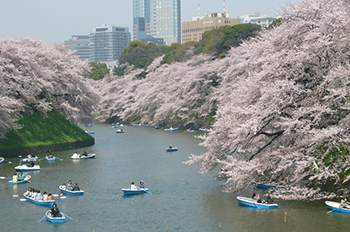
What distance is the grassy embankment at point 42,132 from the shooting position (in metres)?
50.6

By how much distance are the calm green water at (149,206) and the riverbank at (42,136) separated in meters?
5.05

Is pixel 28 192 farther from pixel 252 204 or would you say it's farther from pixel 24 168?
pixel 252 204

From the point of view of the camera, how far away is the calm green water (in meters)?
25.7

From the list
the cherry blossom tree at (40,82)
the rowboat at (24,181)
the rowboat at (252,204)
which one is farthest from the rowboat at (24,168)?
the rowboat at (252,204)

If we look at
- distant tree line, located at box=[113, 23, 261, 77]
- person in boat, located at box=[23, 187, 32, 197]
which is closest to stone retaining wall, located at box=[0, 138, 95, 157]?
person in boat, located at box=[23, 187, 32, 197]

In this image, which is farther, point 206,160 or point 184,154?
point 184,154

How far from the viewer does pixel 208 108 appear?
77.8 m

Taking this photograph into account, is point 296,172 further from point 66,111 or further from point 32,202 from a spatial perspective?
point 66,111

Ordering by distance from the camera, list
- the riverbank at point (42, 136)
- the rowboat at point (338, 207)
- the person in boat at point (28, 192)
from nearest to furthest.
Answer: the rowboat at point (338, 207), the person in boat at point (28, 192), the riverbank at point (42, 136)

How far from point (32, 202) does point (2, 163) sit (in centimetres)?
1548

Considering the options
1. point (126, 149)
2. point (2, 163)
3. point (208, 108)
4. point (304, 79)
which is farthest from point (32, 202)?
point (208, 108)

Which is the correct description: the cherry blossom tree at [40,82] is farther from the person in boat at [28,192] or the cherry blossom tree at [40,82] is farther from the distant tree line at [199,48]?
the distant tree line at [199,48]

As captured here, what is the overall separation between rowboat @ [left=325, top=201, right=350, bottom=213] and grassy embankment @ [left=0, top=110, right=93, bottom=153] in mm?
35062

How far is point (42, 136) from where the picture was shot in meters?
54.2
